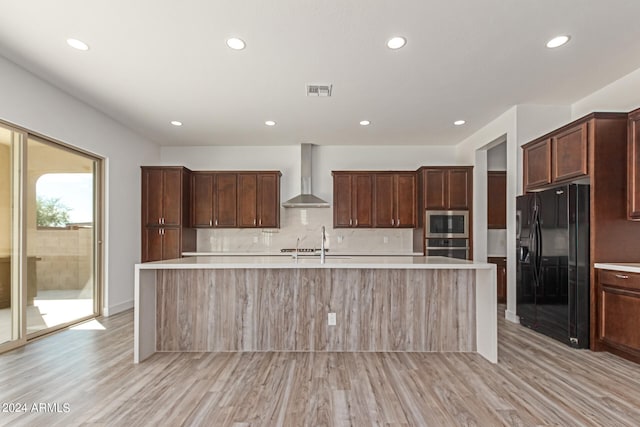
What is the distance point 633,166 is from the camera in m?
3.11

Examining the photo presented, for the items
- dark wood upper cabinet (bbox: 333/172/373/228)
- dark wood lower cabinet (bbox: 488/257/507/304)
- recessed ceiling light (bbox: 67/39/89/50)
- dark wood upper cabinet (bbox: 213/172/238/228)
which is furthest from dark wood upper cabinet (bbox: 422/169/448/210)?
recessed ceiling light (bbox: 67/39/89/50)

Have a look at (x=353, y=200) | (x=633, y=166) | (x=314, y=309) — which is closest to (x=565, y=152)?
(x=633, y=166)

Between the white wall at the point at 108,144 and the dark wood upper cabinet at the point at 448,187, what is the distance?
474 cm

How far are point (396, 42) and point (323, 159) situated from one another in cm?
364

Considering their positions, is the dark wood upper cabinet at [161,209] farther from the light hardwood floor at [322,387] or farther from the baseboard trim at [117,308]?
the light hardwood floor at [322,387]

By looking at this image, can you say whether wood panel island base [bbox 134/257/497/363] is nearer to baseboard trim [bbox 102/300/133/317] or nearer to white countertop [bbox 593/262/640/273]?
white countertop [bbox 593/262/640/273]

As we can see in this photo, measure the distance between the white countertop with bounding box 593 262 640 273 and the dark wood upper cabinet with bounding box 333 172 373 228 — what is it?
3308 millimetres

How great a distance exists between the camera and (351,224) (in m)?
5.98

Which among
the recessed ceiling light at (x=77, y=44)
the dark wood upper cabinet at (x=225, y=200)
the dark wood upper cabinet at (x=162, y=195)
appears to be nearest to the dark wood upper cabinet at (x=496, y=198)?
the dark wood upper cabinet at (x=225, y=200)

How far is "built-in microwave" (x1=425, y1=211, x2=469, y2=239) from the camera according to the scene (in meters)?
5.50

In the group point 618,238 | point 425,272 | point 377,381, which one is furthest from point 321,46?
point 618,238

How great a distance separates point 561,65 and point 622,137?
2.93 ft

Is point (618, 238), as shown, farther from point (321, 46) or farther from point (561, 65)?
point (321, 46)

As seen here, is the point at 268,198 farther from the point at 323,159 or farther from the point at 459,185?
the point at 459,185
